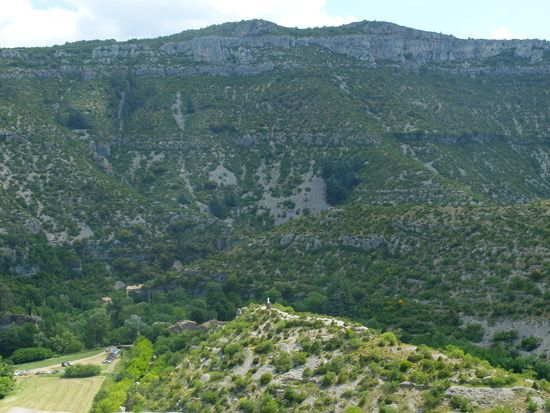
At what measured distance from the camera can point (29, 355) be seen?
321 ft

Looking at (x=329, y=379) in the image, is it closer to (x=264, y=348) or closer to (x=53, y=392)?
(x=264, y=348)

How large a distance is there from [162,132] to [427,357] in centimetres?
12740

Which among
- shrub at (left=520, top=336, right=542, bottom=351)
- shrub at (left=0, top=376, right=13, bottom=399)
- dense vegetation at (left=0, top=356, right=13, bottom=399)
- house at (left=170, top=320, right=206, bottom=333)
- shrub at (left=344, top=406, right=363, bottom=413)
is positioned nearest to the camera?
shrub at (left=344, top=406, right=363, bottom=413)

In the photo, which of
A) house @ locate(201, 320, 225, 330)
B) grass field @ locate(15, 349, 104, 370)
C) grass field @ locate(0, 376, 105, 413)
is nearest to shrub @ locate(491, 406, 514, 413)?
grass field @ locate(0, 376, 105, 413)

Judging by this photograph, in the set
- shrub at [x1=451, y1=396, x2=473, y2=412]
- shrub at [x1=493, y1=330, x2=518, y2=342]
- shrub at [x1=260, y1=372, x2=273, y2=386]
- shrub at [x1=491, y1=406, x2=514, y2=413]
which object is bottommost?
shrub at [x1=493, y1=330, x2=518, y2=342]

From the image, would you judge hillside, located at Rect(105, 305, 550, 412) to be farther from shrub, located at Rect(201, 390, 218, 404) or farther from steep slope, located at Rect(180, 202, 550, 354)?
steep slope, located at Rect(180, 202, 550, 354)

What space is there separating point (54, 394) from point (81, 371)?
22.9ft

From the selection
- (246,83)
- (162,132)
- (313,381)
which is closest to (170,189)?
(162,132)

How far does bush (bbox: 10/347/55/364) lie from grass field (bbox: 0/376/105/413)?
455 inches

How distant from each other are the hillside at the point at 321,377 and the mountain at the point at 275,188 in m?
19.5

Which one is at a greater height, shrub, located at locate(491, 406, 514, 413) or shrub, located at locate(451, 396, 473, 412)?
shrub, located at locate(491, 406, 514, 413)

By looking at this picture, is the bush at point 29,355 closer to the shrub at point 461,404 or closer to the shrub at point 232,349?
the shrub at point 232,349

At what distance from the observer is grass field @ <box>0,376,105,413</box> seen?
74.4 m

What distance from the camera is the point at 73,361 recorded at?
9431cm
